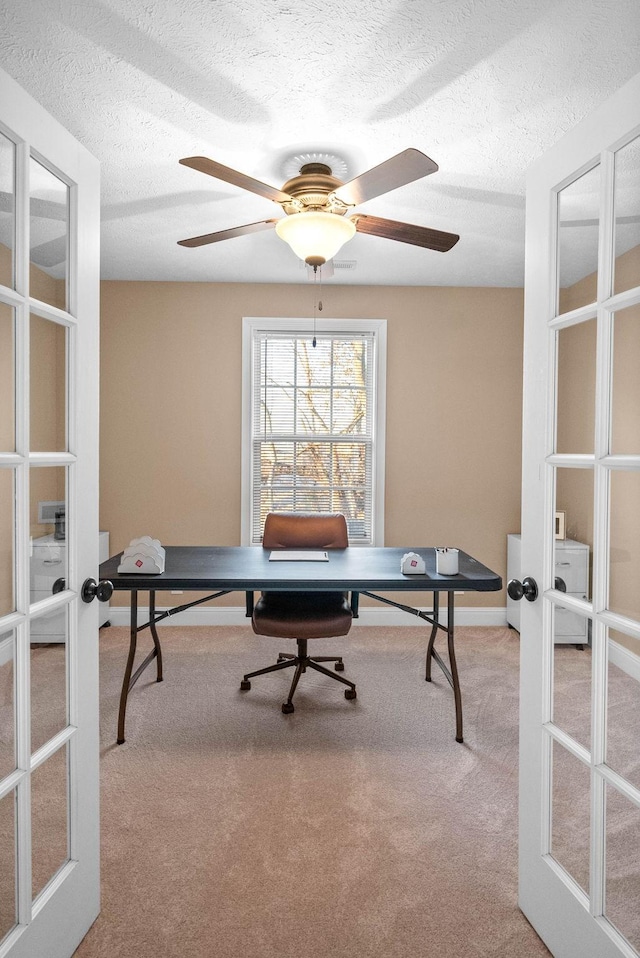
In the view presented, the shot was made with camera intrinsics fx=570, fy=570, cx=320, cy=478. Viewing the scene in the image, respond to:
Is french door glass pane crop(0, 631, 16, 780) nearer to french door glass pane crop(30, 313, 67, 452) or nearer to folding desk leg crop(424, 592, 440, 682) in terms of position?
french door glass pane crop(30, 313, 67, 452)

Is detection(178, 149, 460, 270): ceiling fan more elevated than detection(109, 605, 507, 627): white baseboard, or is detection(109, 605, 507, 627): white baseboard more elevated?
detection(178, 149, 460, 270): ceiling fan

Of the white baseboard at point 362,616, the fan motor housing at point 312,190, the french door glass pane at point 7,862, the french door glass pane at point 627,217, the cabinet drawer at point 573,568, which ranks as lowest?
the white baseboard at point 362,616

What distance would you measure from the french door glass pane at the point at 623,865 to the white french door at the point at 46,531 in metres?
→ 1.31

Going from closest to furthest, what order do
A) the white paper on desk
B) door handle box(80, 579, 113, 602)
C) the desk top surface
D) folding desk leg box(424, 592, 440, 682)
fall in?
1. door handle box(80, 579, 113, 602)
2. the desk top surface
3. the white paper on desk
4. folding desk leg box(424, 592, 440, 682)

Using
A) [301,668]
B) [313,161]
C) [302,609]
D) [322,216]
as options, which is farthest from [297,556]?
[313,161]

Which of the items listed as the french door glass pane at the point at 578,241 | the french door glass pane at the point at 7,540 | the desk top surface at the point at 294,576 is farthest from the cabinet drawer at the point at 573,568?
the french door glass pane at the point at 7,540

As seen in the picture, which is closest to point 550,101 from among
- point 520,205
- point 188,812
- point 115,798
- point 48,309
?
point 520,205

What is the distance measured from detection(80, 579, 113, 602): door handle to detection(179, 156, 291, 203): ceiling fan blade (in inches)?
50.9

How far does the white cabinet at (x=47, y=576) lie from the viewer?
4.42 ft

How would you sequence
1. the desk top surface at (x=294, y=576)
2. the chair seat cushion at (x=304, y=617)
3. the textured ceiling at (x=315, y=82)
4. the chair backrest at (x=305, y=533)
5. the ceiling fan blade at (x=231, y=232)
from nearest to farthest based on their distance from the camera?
the textured ceiling at (x=315, y=82), the ceiling fan blade at (x=231, y=232), the desk top surface at (x=294, y=576), the chair seat cushion at (x=304, y=617), the chair backrest at (x=305, y=533)

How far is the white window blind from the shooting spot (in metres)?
4.36

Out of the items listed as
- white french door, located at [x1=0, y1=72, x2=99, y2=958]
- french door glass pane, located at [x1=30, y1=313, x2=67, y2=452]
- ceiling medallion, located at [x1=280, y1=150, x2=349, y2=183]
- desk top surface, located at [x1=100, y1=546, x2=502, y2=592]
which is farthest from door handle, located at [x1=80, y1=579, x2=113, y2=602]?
ceiling medallion, located at [x1=280, y1=150, x2=349, y2=183]

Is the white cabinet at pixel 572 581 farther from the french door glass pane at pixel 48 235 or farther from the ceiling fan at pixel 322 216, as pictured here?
the french door glass pane at pixel 48 235

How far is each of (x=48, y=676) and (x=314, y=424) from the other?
3174 millimetres
